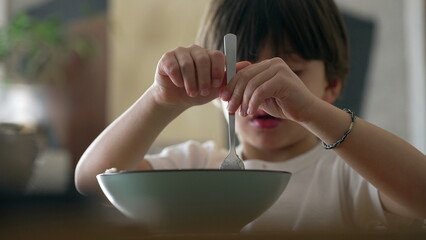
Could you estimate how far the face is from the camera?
88cm

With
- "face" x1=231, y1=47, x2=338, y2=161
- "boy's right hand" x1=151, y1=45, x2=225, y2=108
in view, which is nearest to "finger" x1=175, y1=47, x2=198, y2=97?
"boy's right hand" x1=151, y1=45, x2=225, y2=108

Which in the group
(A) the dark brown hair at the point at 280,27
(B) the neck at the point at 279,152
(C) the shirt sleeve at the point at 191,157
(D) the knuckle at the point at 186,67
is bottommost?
(C) the shirt sleeve at the point at 191,157

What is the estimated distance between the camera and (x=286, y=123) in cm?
92

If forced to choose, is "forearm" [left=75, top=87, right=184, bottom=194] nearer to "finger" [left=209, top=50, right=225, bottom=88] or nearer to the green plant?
"finger" [left=209, top=50, right=225, bottom=88]

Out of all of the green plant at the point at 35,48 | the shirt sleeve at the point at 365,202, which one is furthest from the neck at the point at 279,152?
the green plant at the point at 35,48

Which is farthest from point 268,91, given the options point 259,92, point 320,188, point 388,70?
point 388,70

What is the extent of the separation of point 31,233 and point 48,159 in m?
2.42

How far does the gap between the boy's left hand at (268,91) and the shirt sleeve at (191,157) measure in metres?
0.40

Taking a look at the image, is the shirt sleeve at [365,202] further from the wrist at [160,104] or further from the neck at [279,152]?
the wrist at [160,104]

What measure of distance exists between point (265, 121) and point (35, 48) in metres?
2.33

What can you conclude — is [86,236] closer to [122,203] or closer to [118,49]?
[122,203]

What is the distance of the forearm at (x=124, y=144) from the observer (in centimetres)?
75

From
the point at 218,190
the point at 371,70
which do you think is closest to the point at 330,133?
the point at 218,190

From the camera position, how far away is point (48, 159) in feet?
8.73
